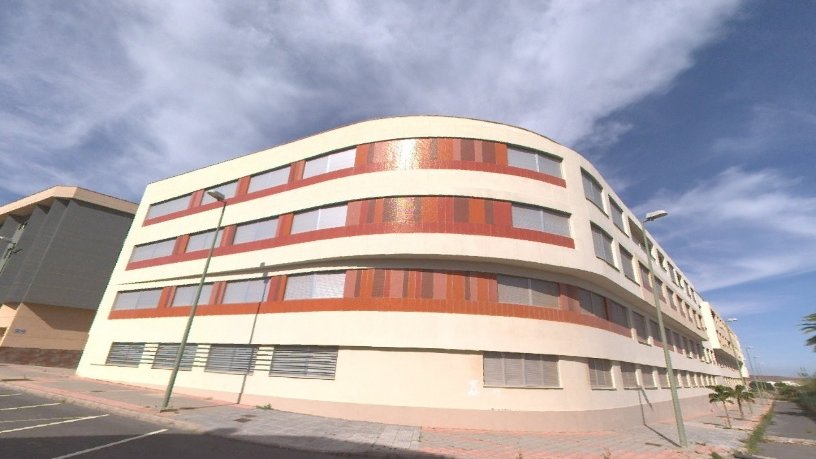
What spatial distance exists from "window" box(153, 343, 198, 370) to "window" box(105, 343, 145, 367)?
1.70m

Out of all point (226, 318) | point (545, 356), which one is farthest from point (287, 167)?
point (545, 356)

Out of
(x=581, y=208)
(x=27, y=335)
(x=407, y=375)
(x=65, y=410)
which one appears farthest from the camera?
(x=27, y=335)

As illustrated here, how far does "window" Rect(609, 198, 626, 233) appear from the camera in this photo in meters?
23.7

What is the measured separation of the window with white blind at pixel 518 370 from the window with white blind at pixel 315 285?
7.22m

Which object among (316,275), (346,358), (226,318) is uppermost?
(316,275)

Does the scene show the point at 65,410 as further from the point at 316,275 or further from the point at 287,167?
the point at 287,167

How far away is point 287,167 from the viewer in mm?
21609

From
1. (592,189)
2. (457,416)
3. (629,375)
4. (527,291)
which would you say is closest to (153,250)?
(457,416)

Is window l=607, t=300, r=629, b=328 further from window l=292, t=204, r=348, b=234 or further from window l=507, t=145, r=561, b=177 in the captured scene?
window l=292, t=204, r=348, b=234

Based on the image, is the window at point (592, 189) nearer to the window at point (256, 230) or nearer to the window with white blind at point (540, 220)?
the window with white blind at point (540, 220)

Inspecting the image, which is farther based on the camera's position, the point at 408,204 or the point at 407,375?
the point at 408,204

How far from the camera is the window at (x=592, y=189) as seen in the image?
2050cm

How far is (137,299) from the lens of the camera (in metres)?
23.7

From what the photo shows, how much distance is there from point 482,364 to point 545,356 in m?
2.97
